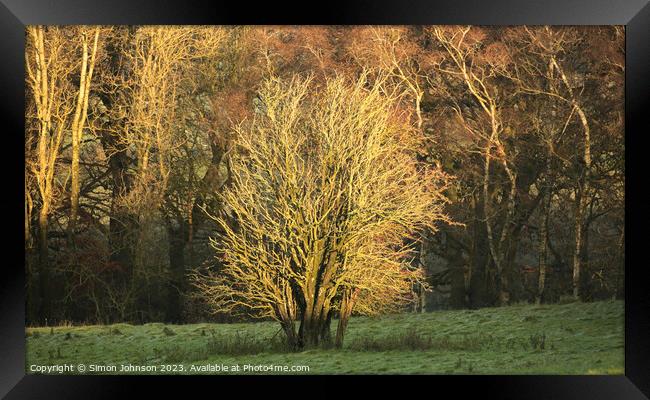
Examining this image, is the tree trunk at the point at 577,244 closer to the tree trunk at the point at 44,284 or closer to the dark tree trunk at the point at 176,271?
the dark tree trunk at the point at 176,271

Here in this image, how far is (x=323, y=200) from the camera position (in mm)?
11781

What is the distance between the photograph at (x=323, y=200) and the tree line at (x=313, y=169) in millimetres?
31

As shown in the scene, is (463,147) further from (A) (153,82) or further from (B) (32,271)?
(B) (32,271)

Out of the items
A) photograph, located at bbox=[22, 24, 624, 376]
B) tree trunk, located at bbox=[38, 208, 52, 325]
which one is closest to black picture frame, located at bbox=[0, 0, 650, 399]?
photograph, located at bbox=[22, 24, 624, 376]

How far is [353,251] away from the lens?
11961 mm

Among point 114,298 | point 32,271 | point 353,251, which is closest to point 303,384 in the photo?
point 353,251

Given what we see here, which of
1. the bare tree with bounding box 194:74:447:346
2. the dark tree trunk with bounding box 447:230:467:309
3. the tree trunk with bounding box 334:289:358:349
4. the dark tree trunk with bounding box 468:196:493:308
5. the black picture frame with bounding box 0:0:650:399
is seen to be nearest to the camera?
the black picture frame with bounding box 0:0:650:399

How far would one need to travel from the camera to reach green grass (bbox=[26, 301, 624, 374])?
1178 centimetres

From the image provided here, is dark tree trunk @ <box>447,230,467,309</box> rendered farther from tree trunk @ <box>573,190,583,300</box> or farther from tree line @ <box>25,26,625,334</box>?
tree trunk @ <box>573,190,583,300</box>

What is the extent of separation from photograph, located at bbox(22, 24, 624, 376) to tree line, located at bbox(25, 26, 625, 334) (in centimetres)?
3

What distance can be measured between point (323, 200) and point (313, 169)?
414 millimetres

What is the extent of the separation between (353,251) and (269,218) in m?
1.11
